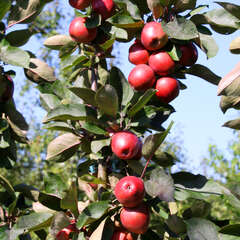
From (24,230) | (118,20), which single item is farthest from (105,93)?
(24,230)

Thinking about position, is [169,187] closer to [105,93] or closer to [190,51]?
[105,93]

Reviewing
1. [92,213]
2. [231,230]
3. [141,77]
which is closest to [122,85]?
[141,77]

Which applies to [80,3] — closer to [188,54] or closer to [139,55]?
[139,55]

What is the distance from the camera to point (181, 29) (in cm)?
108

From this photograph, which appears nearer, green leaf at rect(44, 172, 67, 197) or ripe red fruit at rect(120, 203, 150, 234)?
ripe red fruit at rect(120, 203, 150, 234)

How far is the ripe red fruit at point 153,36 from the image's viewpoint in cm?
109

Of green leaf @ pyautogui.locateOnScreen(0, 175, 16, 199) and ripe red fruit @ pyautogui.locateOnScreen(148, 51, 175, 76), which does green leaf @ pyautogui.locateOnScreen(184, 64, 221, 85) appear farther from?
green leaf @ pyautogui.locateOnScreen(0, 175, 16, 199)

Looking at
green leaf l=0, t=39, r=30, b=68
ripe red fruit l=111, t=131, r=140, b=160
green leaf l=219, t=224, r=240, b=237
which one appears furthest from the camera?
green leaf l=0, t=39, r=30, b=68

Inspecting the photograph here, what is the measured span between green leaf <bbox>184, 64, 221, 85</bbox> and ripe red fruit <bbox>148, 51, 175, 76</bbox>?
0.09 m

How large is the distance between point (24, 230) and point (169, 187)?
1.53ft

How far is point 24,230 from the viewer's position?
3.67 feet

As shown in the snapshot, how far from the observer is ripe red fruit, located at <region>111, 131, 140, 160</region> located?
3.31 ft

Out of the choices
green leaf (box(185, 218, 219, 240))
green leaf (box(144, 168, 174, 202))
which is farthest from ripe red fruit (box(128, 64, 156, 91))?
green leaf (box(185, 218, 219, 240))

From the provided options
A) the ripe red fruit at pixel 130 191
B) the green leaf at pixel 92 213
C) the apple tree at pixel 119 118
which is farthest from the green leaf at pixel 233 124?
the green leaf at pixel 92 213
